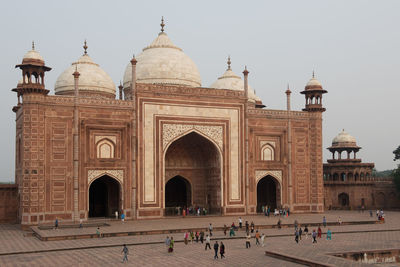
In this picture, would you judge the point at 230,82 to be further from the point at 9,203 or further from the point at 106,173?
the point at 9,203

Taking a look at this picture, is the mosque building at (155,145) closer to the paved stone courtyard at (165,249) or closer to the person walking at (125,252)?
the paved stone courtyard at (165,249)

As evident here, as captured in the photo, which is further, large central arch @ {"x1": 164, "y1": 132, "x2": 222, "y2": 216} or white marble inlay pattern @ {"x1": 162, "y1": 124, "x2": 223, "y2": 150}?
large central arch @ {"x1": 164, "y1": 132, "x2": 222, "y2": 216}

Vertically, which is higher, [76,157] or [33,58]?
[33,58]

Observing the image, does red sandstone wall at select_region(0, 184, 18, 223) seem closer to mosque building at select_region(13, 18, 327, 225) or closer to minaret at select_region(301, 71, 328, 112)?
mosque building at select_region(13, 18, 327, 225)

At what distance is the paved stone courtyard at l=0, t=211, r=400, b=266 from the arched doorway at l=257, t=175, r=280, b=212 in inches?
280

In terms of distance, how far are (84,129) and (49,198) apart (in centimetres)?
340

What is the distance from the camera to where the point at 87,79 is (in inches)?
1021

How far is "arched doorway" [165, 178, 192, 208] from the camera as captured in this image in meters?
27.4

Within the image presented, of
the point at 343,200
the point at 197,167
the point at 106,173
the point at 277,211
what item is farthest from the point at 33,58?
the point at 343,200

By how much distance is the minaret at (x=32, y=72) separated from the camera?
21109 mm

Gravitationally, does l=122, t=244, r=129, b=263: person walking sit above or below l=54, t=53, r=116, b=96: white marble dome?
below

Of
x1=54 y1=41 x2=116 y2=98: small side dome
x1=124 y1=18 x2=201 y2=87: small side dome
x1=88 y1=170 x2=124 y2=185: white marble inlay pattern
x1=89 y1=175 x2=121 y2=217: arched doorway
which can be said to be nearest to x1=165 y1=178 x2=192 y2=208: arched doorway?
x1=89 y1=175 x2=121 y2=217: arched doorway

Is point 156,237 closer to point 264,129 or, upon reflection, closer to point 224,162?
point 224,162

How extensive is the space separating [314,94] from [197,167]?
7796 mm
